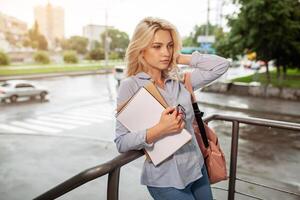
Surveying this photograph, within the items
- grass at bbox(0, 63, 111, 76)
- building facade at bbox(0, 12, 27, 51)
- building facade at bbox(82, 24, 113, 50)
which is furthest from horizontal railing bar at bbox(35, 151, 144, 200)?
building facade at bbox(82, 24, 113, 50)

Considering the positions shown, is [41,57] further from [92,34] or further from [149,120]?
[149,120]

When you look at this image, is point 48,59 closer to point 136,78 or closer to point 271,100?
point 271,100

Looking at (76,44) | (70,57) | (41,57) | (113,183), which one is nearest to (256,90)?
(113,183)

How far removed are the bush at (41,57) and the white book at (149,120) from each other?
1456 inches

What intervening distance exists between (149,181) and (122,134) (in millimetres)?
286

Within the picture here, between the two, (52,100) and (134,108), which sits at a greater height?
(134,108)

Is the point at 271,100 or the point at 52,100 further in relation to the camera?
the point at 52,100

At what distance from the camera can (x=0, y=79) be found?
2298 centimetres

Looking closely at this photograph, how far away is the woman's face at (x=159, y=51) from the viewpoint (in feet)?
5.62

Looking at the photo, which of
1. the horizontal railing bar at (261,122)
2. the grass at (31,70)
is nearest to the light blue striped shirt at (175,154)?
the horizontal railing bar at (261,122)

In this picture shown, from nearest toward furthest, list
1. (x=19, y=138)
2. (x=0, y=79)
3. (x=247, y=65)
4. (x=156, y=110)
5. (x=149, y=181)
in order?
(x=156, y=110) < (x=149, y=181) < (x=19, y=138) < (x=0, y=79) < (x=247, y=65)

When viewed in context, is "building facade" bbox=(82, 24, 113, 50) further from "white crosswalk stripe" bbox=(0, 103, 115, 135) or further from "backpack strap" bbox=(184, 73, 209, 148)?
"backpack strap" bbox=(184, 73, 209, 148)

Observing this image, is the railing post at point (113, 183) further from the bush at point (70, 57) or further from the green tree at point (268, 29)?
the bush at point (70, 57)

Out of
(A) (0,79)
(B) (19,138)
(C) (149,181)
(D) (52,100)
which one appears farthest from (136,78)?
(A) (0,79)
